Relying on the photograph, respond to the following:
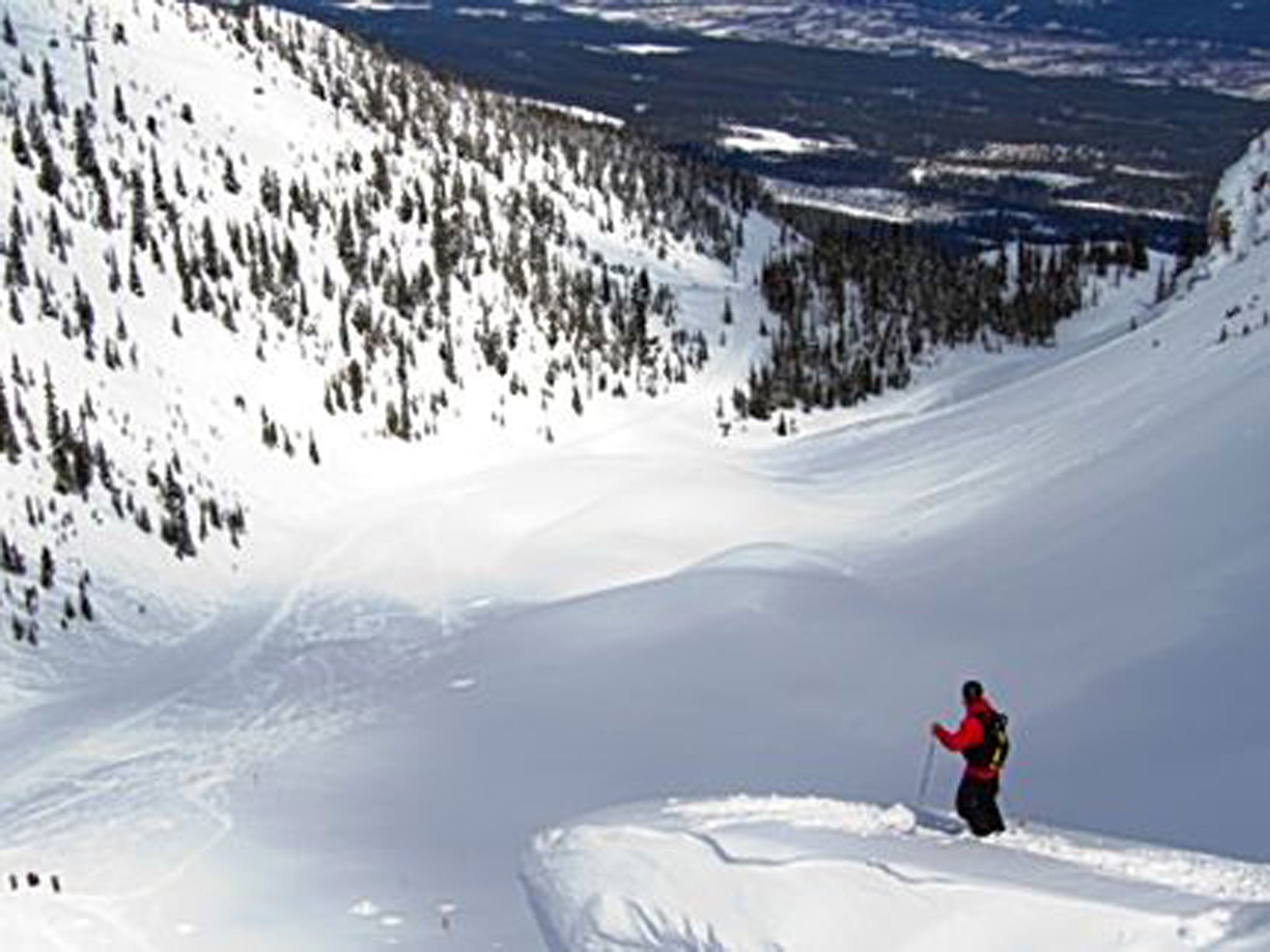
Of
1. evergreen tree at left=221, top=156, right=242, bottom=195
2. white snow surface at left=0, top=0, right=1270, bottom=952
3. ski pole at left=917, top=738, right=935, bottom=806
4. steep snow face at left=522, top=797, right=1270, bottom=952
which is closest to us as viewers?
steep snow face at left=522, top=797, right=1270, bottom=952

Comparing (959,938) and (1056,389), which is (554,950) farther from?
(1056,389)

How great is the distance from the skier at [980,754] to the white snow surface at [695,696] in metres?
0.53

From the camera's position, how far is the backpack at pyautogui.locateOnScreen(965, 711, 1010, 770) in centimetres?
1473

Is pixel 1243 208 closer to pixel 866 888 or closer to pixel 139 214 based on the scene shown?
pixel 139 214

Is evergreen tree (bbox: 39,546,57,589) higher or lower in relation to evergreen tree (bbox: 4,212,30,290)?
lower

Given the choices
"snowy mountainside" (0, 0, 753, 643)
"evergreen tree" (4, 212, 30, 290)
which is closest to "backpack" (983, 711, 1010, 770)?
"snowy mountainside" (0, 0, 753, 643)

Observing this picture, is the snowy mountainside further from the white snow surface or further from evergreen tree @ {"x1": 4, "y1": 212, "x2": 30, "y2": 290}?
the white snow surface

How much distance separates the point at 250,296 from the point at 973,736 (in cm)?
5092

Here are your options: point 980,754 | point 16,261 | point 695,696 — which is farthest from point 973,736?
point 16,261

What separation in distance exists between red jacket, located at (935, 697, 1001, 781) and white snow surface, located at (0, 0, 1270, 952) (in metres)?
0.86

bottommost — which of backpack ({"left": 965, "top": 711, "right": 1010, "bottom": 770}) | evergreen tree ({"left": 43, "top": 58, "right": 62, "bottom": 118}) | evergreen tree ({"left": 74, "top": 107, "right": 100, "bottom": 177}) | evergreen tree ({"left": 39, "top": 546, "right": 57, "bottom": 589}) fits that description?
evergreen tree ({"left": 39, "top": 546, "right": 57, "bottom": 589})

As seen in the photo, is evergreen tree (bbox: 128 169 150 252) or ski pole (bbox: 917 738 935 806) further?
evergreen tree (bbox: 128 169 150 252)

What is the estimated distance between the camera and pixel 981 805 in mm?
14914

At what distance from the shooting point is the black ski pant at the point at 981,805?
14.9 meters
